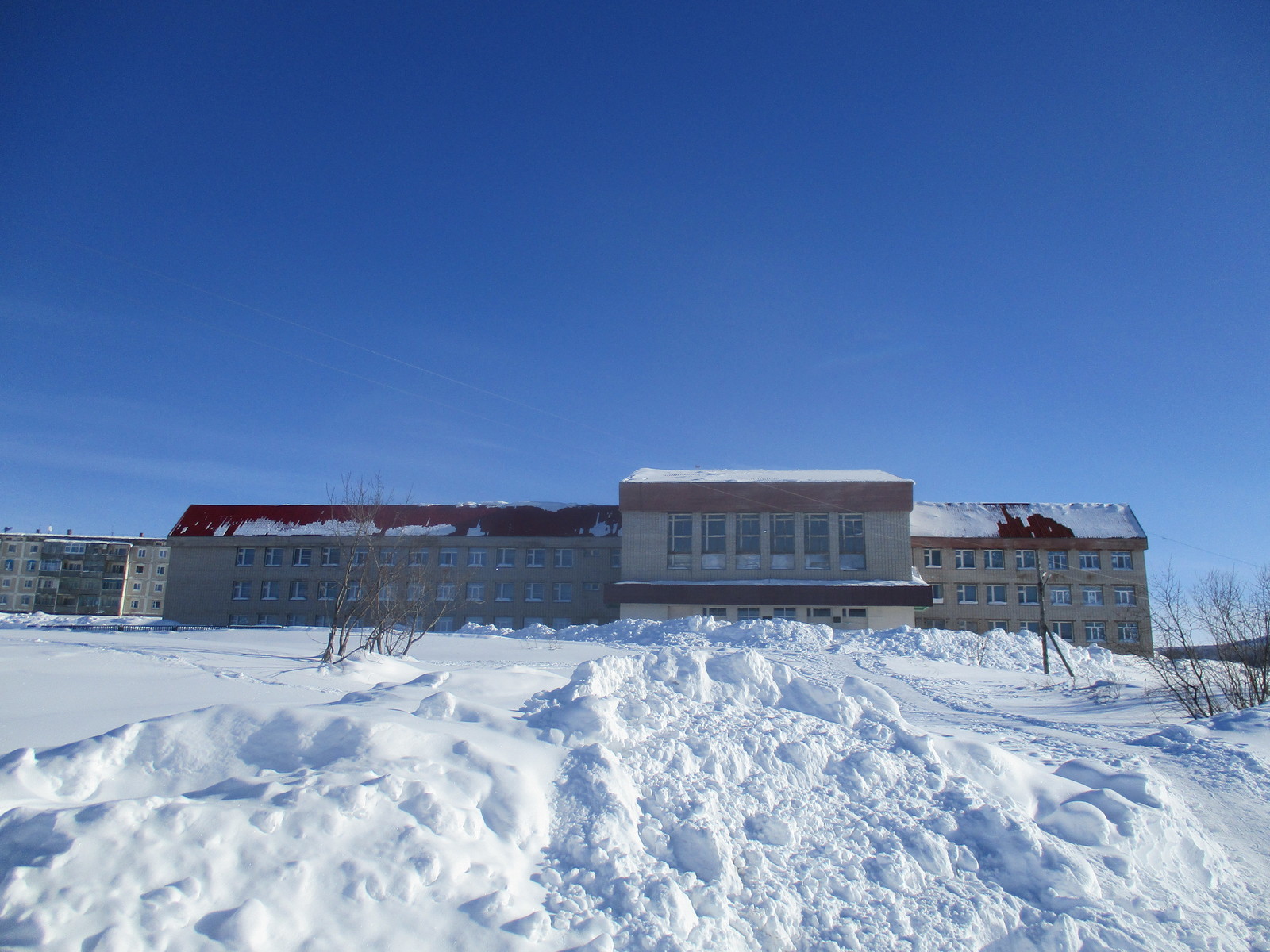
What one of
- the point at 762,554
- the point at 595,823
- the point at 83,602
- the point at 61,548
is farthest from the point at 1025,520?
the point at 61,548

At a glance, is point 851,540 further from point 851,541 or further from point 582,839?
point 582,839

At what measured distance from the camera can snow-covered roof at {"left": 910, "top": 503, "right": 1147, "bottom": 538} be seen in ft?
A: 145

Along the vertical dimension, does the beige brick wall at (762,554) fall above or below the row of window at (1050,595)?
above

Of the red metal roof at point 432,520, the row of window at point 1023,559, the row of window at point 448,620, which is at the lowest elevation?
the row of window at point 448,620

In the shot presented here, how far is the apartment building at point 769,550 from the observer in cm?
3412

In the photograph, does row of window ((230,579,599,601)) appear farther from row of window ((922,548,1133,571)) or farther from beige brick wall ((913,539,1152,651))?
row of window ((922,548,1133,571))

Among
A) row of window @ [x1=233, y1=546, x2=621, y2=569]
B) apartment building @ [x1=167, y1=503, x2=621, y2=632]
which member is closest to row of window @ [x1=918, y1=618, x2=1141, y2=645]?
apartment building @ [x1=167, y1=503, x2=621, y2=632]

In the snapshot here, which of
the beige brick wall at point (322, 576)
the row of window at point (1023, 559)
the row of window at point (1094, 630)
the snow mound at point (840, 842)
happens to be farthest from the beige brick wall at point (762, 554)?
Result: the snow mound at point (840, 842)

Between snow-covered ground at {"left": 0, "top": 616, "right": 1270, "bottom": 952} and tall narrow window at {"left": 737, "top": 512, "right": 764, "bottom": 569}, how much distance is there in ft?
87.9

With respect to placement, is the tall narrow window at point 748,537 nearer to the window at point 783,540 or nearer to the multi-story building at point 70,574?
the window at point 783,540

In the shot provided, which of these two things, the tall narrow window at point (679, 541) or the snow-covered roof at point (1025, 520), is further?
the snow-covered roof at point (1025, 520)

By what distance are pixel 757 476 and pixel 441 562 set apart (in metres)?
18.1

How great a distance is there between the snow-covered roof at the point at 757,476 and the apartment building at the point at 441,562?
6.28 meters

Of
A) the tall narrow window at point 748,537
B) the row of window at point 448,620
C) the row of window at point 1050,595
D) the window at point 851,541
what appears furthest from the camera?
the row of window at point 1050,595
